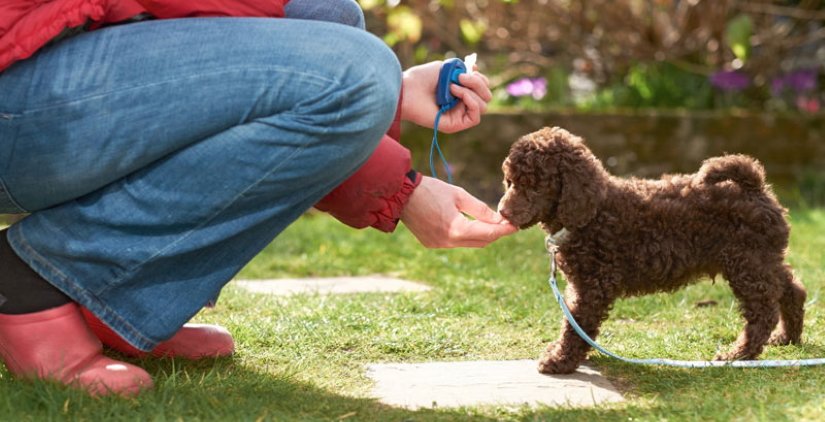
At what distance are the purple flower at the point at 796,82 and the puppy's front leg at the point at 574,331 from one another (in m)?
5.21

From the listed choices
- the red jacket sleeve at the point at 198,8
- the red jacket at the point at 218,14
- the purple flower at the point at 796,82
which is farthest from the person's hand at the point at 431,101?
the purple flower at the point at 796,82

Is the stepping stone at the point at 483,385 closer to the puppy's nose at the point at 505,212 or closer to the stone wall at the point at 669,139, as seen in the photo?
the puppy's nose at the point at 505,212

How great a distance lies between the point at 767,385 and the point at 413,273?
2028 mm

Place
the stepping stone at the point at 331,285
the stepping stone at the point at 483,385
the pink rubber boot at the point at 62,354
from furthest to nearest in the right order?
the stepping stone at the point at 331,285 → the stepping stone at the point at 483,385 → the pink rubber boot at the point at 62,354

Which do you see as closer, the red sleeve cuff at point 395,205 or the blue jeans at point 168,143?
the blue jeans at point 168,143

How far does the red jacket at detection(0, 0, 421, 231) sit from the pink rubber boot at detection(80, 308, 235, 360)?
0.51 meters

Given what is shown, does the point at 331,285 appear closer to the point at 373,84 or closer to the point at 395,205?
the point at 395,205

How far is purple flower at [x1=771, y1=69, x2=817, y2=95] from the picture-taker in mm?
7422

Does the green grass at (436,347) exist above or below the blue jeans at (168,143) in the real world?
below

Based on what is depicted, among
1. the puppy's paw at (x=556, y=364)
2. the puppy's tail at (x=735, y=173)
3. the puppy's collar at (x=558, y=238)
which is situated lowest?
the puppy's paw at (x=556, y=364)

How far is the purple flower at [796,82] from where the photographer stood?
24.3 feet

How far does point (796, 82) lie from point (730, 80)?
56 centimetres

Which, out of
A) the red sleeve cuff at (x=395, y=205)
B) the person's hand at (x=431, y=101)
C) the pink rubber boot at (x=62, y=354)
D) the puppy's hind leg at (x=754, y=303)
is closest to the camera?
the pink rubber boot at (x=62, y=354)

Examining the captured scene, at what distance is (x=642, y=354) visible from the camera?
296cm
